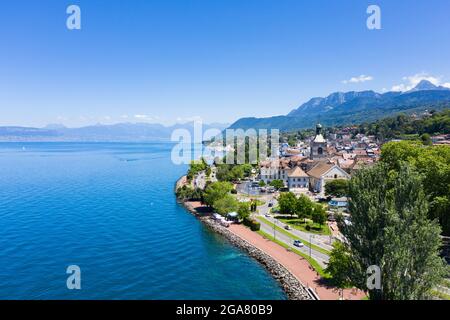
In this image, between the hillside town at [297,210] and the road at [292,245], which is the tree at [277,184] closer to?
the hillside town at [297,210]

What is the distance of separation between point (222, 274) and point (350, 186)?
59.9ft

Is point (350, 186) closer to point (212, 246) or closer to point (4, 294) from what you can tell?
point (212, 246)

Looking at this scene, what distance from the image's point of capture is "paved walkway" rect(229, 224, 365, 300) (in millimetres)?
24812

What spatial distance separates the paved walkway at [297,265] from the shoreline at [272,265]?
0.45 meters

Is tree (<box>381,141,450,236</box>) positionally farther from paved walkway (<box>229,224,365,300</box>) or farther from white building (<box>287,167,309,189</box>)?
white building (<box>287,167,309,189</box>)

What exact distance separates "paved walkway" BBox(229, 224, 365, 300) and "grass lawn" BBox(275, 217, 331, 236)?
5831 millimetres

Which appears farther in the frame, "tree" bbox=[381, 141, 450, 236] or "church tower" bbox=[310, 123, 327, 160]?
"church tower" bbox=[310, 123, 327, 160]

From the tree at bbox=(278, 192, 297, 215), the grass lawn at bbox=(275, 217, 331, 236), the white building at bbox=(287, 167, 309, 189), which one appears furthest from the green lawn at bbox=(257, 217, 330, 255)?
the white building at bbox=(287, 167, 309, 189)

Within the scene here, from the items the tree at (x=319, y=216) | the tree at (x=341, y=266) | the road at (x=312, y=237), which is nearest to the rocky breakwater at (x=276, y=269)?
the tree at (x=341, y=266)
